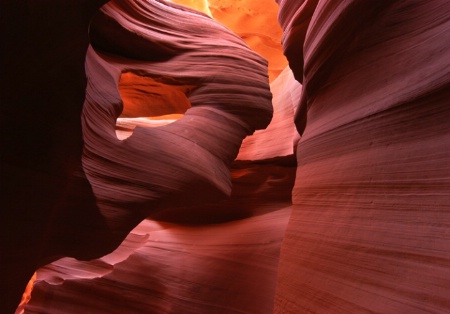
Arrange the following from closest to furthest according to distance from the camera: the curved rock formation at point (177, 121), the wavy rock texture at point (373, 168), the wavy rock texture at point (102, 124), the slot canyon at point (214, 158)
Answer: the wavy rock texture at point (373, 168)
the slot canyon at point (214, 158)
the wavy rock texture at point (102, 124)
the curved rock formation at point (177, 121)

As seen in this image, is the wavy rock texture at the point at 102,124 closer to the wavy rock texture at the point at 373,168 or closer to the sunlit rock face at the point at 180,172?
the sunlit rock face at the point at 180,172

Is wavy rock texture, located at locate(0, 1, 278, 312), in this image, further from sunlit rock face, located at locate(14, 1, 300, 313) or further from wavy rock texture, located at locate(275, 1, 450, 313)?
wavy rock texture, located at locate(275, 1, 450, 313)

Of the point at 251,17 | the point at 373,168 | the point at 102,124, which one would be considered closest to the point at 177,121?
the point at 102,124

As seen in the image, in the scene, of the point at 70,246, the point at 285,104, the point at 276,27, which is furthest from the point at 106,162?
the point at 276,27

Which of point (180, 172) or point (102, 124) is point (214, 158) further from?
point (102, 124)

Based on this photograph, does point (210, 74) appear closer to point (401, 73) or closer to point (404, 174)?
point (401, 73)

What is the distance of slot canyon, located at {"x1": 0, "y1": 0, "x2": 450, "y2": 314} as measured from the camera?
1218mm

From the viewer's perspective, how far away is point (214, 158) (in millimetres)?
2443

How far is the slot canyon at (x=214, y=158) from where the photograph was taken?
47.9 inches

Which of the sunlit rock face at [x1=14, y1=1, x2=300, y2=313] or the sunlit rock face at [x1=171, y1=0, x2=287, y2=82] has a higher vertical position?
the sunlit rock face at [x1=171, y1=0, x2=287, y2=82]

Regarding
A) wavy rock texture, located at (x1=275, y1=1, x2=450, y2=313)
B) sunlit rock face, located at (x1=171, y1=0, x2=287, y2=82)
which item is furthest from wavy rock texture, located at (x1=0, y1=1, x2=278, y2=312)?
sunlit rock face, located at (x1=171, y1=0, x2=287, y2=82)

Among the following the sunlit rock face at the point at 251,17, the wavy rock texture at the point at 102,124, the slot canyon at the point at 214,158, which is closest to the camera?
the slot canyon at the point at 214,158

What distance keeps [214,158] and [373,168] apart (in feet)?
4.02

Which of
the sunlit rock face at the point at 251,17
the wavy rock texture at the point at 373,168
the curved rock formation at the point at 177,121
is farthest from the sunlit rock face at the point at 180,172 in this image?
the sunlit rock face at the point at 251,17
